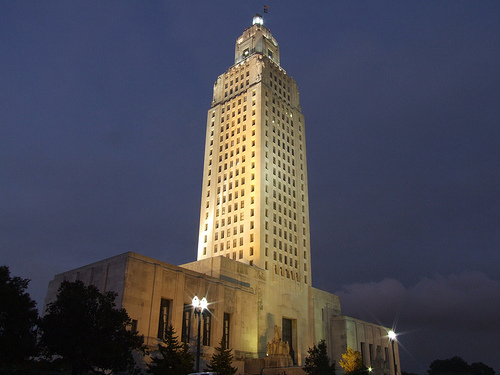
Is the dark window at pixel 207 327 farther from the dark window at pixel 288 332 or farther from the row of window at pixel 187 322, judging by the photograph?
the dark window at pixel 288 332

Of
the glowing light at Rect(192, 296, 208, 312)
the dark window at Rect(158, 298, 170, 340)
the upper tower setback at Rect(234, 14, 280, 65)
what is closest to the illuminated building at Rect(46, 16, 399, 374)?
the dark window at Rect(158, 298, 170, 340)

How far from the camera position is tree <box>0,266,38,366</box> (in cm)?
3216

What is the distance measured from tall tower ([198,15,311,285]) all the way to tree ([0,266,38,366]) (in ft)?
141

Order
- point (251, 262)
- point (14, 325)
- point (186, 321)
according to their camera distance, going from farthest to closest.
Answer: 1. point (251, 262)
2. point (186, 321)
3. point (14, 325)

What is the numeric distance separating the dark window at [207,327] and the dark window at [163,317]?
180 inches

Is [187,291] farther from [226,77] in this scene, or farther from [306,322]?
[226,77]

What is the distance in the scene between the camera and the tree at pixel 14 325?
32156 mm

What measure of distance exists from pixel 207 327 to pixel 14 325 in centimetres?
2805

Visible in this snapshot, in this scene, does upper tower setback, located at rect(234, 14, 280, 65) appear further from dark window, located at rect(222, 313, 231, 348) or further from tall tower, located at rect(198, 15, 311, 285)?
dark window, located at rect(222, 313, 231, 348)

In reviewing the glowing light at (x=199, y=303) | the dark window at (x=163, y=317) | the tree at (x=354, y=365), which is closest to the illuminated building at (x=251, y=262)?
the dark window at (x=163, y=317)

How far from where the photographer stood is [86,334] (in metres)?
33.3

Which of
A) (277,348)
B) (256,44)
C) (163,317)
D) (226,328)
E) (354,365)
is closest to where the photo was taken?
(163,317)

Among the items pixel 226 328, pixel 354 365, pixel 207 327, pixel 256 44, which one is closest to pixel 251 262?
pixel 226 328

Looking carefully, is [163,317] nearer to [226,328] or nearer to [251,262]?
[226,328]
